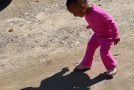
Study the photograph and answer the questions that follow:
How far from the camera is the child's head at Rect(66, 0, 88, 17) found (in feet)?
16.6

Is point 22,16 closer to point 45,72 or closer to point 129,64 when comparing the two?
point 45,72

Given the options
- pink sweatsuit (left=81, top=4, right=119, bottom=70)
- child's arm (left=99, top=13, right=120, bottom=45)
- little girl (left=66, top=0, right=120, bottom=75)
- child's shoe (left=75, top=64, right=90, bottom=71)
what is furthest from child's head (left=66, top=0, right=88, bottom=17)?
child's shoe (left=75, top=64, right=90, bottom=71)

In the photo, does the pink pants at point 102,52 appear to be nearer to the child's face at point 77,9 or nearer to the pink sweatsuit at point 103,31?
the pink sweatsuit at point 103,31

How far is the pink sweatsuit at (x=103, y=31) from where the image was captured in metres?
5.27

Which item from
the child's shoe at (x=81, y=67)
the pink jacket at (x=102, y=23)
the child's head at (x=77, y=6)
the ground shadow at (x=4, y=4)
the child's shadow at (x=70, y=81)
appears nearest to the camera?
the child's head at (x=77, y=6)

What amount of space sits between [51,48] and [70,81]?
85 centimetres

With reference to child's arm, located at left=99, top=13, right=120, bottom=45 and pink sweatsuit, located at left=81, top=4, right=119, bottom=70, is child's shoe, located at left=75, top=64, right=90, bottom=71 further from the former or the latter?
child's arm, located at left=99, top=13, right=120, bottom=45

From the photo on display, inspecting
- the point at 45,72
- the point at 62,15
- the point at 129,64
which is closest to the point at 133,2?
the point at 62,15

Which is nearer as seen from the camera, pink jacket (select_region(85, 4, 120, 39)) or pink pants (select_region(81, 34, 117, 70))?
pink jacket (select_region(85, 4, 120, 39))

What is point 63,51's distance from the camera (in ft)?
20.6

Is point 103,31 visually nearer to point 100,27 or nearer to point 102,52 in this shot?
point 100,27

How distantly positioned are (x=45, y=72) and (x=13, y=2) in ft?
7.08

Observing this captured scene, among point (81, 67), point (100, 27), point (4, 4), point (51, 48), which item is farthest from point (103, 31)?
point (4, 4)

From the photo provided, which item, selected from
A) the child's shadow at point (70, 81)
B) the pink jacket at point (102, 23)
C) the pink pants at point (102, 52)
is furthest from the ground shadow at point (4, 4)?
the pink jacket at point (102, 23)
